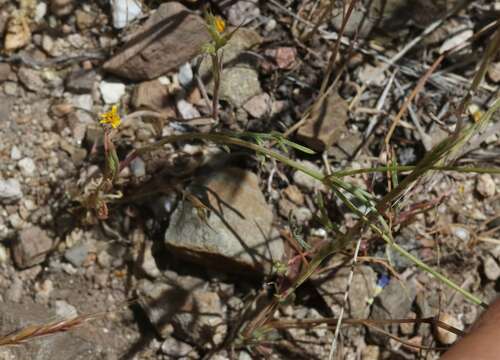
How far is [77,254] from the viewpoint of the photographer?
2158 millimetres

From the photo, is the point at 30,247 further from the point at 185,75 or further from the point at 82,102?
the point at 185,75

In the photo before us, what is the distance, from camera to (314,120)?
7.55 feet

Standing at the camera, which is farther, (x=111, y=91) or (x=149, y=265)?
(x=111, y=91)

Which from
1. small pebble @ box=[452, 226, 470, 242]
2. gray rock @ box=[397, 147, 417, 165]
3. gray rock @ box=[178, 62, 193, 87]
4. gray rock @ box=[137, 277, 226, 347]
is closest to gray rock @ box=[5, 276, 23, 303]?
gray rock @ box=[137, 277, 226, 347]

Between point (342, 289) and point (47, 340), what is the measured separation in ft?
3.45

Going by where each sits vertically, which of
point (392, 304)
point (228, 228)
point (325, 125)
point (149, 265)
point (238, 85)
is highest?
point (238, 85)

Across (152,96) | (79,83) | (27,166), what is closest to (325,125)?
(152,96)

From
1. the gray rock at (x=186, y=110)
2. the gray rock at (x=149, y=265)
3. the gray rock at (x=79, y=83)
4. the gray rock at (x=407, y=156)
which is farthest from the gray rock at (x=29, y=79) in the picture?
the gray rock at (x=407, y=156)

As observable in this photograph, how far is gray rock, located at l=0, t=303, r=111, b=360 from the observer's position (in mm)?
1991

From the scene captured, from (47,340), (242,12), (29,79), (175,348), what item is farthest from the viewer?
(242,12)

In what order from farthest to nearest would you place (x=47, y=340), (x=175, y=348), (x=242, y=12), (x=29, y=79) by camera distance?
(x=242, y=12)
(x=29, y=79)
(x=175, y=348)
(x=47, y=340)

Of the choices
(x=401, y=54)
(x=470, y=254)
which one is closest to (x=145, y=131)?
(x=401, y=54)

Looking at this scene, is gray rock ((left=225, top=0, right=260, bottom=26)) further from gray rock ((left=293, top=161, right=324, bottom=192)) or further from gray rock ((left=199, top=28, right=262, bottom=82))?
gray rock ((left=293, top=161, right=324, bottom=192))

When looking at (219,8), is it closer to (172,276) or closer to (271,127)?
(271,127)
